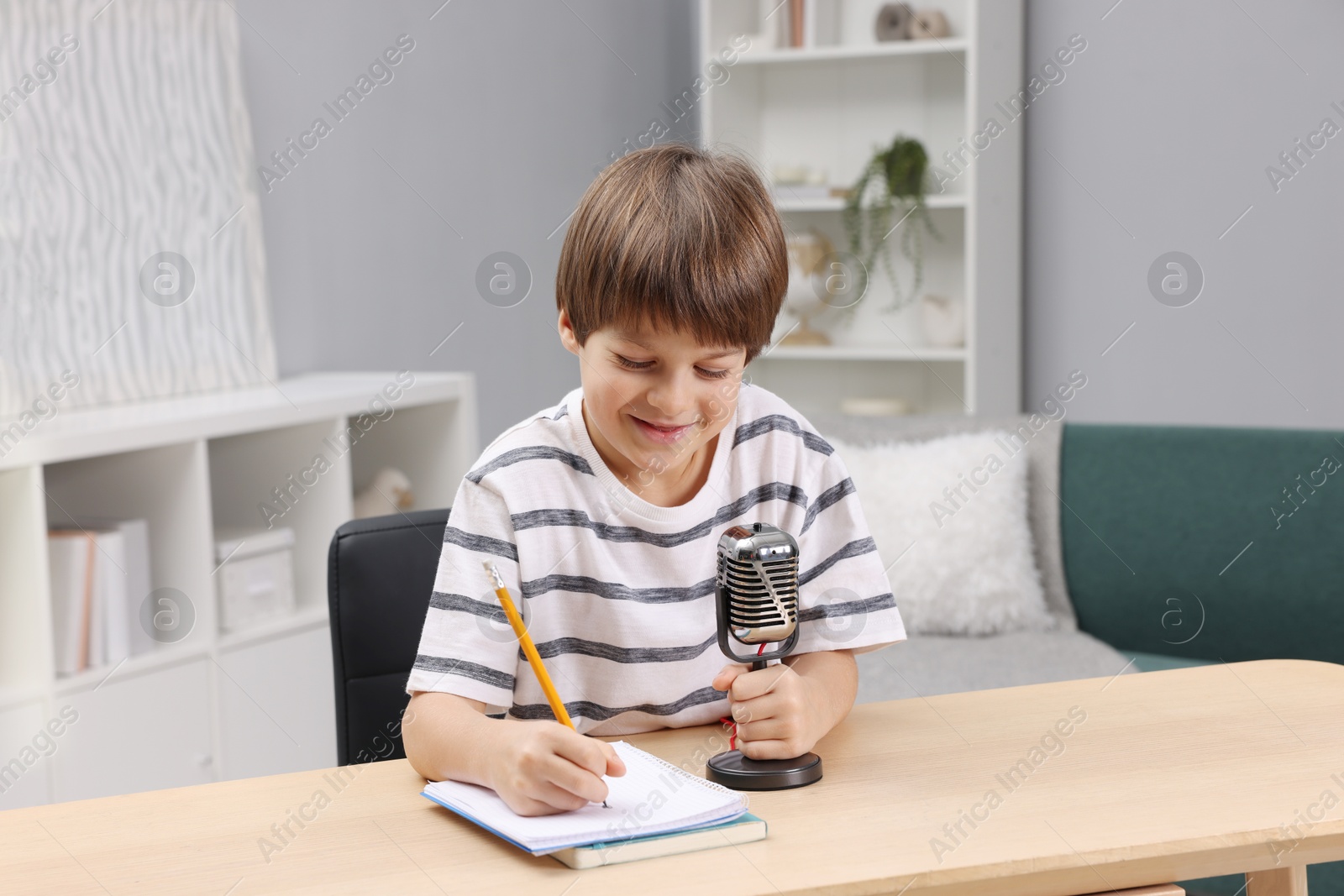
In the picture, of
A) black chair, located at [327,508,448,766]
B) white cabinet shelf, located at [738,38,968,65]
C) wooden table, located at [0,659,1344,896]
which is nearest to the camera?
wooden table, located at [0,659,1344,896]

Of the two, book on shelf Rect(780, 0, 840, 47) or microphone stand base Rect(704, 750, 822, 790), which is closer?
microphone stand base Rect(704, 750, 822, 790)

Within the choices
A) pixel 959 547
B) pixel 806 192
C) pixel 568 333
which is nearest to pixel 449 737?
pixel 568 333

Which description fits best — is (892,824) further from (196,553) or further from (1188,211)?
(1188,211)

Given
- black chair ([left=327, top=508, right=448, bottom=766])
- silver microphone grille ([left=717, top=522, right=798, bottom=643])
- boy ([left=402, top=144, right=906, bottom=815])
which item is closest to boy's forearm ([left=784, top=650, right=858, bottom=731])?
boy ([left=402, top=144, right=906, bottom=815])

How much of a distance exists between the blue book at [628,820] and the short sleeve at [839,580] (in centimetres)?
25

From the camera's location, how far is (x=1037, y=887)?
0.75 m

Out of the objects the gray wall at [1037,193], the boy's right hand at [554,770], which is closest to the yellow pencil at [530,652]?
the boy's right hand at [554,770]

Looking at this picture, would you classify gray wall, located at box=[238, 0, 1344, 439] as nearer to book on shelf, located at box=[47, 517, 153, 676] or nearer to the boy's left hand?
book on shelf, located at box=[47, 517, 153, 676]

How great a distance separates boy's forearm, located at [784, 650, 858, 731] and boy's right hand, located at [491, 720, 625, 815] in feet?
0.74

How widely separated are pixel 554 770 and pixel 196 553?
1492mm

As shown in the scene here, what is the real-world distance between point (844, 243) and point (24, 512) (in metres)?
2.47

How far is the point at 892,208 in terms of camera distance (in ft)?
11.4

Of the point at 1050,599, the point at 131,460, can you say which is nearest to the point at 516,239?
the point at 131,460

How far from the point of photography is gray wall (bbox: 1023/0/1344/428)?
299 centimetres
